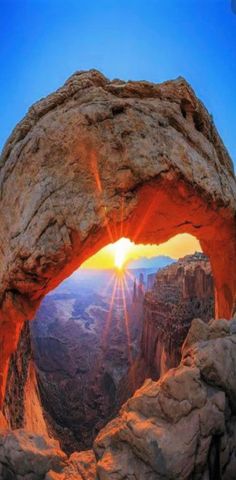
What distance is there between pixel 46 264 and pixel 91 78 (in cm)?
468

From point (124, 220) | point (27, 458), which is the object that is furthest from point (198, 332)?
point (27, 458)

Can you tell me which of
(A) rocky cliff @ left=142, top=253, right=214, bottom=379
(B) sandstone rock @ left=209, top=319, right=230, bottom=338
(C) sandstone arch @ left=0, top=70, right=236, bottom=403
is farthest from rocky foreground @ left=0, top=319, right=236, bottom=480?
(A) rocky cliff @ left=142, top=253, right=214, bottom=379

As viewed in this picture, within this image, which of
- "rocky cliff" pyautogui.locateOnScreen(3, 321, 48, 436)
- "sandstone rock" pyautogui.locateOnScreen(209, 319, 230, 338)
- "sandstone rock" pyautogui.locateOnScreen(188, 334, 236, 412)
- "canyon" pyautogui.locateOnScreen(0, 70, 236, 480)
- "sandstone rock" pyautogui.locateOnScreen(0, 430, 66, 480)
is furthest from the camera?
"rocky cliff" pyautogui.locateOnScreen(3, 321, 48, 436)

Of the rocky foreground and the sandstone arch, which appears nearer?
the rocky foreground

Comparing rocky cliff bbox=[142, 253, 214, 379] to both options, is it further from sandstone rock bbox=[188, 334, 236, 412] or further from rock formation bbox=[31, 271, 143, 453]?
sandstone rock bbox=[188, 334, 236, 412]

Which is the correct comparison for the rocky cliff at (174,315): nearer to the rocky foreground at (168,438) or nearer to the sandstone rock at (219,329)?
the sandstone rock at (219,329)

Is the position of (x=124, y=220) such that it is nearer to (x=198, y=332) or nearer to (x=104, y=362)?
(x=198, y=332)

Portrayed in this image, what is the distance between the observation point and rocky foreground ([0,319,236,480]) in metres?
4.04

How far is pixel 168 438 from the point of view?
13.4ft

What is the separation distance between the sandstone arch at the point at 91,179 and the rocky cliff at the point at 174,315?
51.8 feet

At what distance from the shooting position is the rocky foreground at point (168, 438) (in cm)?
404

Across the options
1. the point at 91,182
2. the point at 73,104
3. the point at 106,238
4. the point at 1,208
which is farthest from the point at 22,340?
the point at 73,104

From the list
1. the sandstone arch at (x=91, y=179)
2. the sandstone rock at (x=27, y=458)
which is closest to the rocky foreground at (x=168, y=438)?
the sandstone rock at (x=27, y=458)

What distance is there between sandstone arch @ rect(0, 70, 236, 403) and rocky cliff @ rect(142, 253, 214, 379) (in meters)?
15.8
